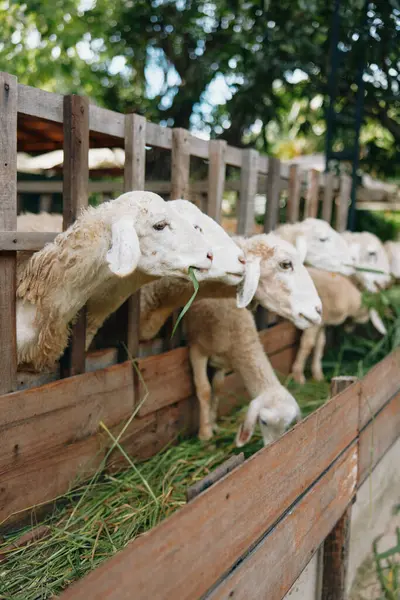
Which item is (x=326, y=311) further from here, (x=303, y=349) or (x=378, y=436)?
(x=378, y=436)

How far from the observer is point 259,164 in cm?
454

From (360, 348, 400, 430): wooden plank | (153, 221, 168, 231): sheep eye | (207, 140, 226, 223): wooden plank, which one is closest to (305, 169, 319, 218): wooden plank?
(207, 140, 226, 223): wooden plank

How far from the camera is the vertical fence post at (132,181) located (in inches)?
124

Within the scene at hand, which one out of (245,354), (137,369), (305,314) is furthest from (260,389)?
(137,369)

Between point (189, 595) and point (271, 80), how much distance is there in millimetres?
6752

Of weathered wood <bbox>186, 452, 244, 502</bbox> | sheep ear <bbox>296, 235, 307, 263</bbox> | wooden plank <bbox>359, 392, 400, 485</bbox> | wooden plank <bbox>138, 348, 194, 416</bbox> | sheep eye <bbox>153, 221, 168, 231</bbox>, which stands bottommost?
wooden plank <bbox>359, 392, 400, 485</bbox>

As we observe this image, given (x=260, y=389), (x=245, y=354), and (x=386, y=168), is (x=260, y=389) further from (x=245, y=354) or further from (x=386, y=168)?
(x=386, y=168)

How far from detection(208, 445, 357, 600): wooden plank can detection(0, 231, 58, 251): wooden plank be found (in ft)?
4.91

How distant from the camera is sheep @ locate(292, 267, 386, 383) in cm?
526

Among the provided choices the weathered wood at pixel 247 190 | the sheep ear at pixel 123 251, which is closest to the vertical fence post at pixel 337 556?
the sheep ear at pixel 123 251

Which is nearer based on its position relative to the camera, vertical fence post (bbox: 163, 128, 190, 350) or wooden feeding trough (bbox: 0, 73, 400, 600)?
wooden feeding trough (bbox: 0, 73, 400, 600)

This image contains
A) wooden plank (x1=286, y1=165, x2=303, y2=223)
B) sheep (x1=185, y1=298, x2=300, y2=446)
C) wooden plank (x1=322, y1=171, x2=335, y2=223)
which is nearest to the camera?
sheep (x1=185, y1=298, x2=300, y2=446)

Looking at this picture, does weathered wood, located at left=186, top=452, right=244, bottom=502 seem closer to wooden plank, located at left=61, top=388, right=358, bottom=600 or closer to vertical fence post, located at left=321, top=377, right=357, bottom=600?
wooden plank, located at left=61, top=388, right=358, bottom=600

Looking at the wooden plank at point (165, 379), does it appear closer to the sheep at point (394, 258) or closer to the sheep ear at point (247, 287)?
the sheep ear at point (247, 287)
